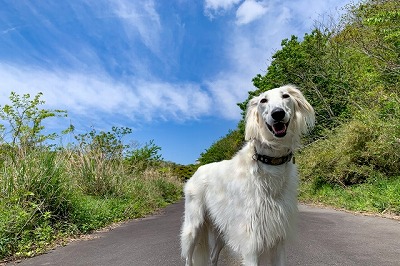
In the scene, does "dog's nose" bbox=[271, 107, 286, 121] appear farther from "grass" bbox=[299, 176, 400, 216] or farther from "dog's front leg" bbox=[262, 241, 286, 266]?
"grass" bbox=[299, 176, 400, 216]

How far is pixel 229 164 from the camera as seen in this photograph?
12.1 ft

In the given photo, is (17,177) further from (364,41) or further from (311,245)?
(364,41)

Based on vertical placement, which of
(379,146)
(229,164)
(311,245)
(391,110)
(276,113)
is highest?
(391,110)

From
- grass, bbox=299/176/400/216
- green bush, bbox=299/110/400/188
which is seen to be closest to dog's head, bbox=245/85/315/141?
grass, bbox=299/176/400/216

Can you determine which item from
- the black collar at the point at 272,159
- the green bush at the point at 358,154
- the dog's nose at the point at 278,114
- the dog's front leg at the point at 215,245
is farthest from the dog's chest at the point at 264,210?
the green bush at the point at 358,154

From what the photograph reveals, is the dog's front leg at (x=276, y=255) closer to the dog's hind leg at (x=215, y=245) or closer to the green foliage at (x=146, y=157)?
the dog's hind leg at (x=215, y=245)

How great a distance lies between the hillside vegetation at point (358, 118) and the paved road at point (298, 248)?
3.31 meters

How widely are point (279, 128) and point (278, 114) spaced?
0.41 ft

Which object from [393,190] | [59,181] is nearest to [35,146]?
[59,181]

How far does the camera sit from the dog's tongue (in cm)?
310

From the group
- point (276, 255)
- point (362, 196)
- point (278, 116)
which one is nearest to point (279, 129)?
point (278, 116)

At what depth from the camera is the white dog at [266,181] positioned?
3137mm

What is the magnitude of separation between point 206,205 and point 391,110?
11.6m

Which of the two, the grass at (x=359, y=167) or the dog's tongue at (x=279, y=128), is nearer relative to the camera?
the dog's tongue at (x=279, y=128)
